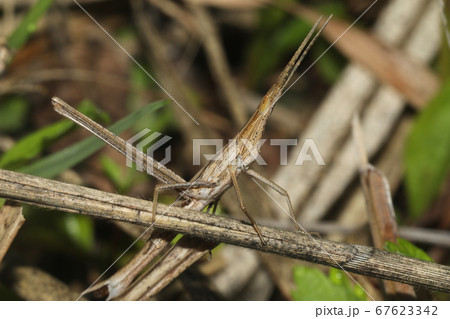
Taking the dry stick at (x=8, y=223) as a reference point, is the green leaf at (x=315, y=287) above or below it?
above

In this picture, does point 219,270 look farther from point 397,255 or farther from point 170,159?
point 397,255

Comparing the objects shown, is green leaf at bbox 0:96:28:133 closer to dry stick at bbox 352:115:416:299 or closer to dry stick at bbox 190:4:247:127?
dry stick at bbox 190:4:247:127

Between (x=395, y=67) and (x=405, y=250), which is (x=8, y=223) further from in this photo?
(x=395, y=67)

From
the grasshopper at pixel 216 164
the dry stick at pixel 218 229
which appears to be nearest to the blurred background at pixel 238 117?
the dry stick at pixel 218 229

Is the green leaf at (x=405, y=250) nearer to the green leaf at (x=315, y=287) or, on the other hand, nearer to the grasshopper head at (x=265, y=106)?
the green leaf at (x=315, y=287)

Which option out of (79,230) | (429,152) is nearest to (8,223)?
(79,230)

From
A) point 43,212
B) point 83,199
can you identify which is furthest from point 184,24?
point 83,199

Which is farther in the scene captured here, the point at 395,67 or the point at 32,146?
the point at 395,67
